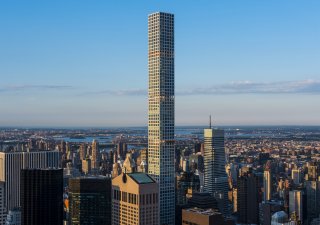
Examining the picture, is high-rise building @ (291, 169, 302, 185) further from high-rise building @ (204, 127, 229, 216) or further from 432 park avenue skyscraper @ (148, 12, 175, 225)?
432 park avenue skyscraper @ (148, 12, 175, 225)

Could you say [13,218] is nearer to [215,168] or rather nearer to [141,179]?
[141,179]

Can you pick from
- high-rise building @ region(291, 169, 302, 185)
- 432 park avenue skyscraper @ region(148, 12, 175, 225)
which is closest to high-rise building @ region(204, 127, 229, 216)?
high-rise building @ region(291, 169, 302, 185)

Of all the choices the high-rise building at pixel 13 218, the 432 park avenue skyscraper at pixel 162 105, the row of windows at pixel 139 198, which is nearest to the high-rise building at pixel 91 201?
the row of windows at pixel 139 198

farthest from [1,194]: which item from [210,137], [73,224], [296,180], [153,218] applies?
[296,180]

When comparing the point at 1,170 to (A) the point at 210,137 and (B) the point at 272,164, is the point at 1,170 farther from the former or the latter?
(B) the point at 272,164

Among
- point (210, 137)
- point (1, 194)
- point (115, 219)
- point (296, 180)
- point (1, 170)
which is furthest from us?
point (296, 180)

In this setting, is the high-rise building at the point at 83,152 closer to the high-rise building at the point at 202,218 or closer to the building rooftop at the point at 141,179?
the high-rise building at the point at 202,218
